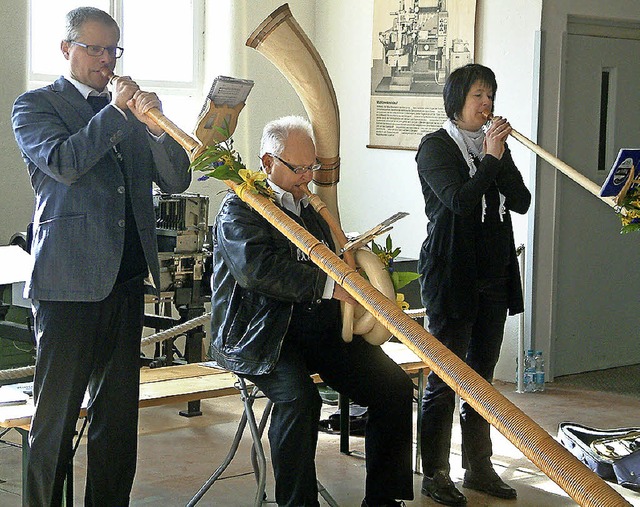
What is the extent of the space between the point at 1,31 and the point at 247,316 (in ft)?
10.6

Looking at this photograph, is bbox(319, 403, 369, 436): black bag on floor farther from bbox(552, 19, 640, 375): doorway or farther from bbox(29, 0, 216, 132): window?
bbox(29, 0, 216, 132): window

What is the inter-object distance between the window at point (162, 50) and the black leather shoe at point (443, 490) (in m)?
3.50

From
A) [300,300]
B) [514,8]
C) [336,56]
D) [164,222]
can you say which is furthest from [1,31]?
[300,300]

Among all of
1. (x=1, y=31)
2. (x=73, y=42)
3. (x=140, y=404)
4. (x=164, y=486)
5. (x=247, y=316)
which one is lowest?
(x=164, y=486)

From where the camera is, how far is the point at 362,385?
12.0 ft

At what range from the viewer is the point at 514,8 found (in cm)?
646

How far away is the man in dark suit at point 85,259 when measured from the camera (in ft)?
10.3

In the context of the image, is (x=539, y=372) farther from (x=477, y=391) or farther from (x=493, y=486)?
(x=477, y=391)

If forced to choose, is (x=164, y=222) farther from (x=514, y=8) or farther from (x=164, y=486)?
(x=514, y=8)

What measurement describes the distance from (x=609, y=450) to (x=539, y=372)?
1.73 m

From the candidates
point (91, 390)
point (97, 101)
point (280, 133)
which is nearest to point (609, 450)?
point (280, 133)

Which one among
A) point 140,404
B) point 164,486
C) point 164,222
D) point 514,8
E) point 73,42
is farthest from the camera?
point 514,8

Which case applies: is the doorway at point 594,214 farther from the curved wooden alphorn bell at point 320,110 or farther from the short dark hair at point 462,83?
the curved wooden alphorn bell at point 320,110

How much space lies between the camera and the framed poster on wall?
22.1 ft
